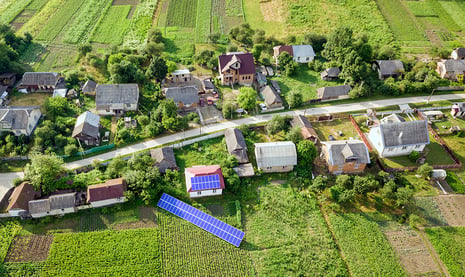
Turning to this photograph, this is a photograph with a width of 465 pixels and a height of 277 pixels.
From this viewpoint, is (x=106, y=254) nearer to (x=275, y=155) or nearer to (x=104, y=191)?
(x=104, y=191)

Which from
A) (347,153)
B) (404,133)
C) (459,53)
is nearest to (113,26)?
(347,153)

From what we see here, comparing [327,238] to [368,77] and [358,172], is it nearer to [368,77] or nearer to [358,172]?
[358,172]

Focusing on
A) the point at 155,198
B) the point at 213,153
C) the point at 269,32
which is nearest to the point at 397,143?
the point at 213,153

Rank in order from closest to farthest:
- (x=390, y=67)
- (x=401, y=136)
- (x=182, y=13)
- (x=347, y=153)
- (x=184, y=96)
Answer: (x=347, y=153)
(x=401, y=136)
(x=184, y=96)
(x=390, y=67)
(x=182, y=13)


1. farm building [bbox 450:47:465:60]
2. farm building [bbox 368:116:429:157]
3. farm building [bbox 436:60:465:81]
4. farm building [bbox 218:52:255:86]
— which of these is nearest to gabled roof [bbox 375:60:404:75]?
farm building [bbox 436:60:465:81]

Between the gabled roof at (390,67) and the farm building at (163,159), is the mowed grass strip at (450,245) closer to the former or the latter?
the farm building at (163,159)
